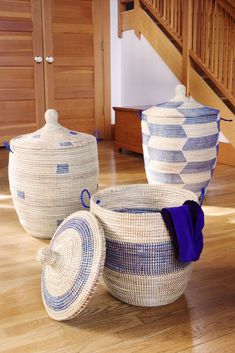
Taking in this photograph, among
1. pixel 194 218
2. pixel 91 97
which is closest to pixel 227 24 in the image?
pixel 91 97

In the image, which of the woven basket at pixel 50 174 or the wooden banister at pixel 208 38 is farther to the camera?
the wooden banister at pixel 208 38

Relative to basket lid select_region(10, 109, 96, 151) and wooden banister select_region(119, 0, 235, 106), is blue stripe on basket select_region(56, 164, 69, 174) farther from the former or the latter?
wooden banister select_region(119, 0, 235, 106)

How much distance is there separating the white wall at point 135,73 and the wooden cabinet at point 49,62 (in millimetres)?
171

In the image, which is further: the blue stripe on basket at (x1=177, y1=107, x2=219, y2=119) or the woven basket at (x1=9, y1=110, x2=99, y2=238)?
the blue stripe on basket at (x1=177, y1=107, x2=219, y2=119)

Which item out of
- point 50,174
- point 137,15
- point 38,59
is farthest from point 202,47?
point 50,174

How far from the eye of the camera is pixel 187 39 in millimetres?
3771

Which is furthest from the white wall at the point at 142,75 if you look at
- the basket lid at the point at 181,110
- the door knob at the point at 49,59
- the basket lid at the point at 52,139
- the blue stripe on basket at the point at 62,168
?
the blue stripe on basket at the point at 62,168

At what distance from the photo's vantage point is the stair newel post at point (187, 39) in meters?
3.70

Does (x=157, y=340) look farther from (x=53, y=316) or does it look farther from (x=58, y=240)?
(x=58, y=240)

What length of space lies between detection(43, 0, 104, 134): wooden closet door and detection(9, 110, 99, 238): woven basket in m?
2.68

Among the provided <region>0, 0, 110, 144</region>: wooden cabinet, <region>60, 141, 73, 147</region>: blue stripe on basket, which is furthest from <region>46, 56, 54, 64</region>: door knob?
<region>60, 141, 73, 147</region>: blue stripe on basket

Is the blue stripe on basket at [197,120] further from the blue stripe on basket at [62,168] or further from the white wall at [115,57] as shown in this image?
the white wall at [115,57]

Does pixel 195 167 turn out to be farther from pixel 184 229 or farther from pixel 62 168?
pixel 184 229

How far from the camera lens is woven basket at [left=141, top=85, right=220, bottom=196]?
8.18ft
